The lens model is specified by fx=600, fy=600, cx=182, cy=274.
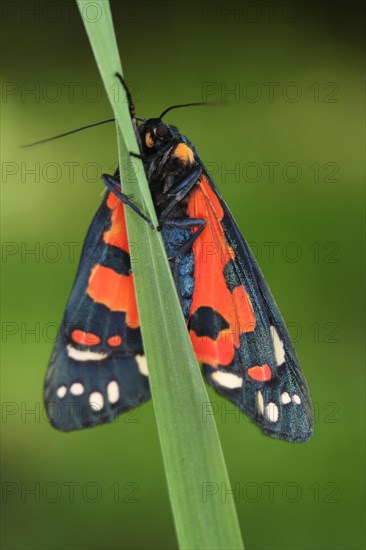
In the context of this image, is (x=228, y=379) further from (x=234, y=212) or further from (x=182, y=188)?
(x=234, y=212)

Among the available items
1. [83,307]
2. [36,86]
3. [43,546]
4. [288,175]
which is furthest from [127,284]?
[36,86]

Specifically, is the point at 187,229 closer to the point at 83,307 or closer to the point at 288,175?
the point at 83,307

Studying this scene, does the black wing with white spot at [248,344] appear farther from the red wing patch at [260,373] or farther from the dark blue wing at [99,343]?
the dark blue wing at [99,343]

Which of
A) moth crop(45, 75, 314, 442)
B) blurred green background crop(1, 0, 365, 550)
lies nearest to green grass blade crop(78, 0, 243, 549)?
moth crop(45, 75, 314, 442)

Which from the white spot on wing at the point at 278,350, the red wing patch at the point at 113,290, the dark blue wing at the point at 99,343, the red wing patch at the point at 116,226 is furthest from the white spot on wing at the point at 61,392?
the white spot on wing at the point at 278,350

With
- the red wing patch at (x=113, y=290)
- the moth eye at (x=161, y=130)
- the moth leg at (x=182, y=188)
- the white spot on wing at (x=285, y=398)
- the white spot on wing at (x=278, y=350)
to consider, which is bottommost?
the white spot on wing at (x=285, y=398)

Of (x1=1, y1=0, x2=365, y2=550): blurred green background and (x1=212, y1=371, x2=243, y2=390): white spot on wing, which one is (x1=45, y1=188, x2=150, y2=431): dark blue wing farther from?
(x1=1, y1=0, x2=365, y2=550): blurred green background

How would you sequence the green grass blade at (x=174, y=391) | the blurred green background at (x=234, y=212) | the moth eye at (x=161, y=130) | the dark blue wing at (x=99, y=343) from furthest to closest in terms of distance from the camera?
the blurred green background at (x=234, y=212), the dark blue wing at (x=99, y=343), the moth eye at (x=161, y=130), the green grass blade at (x=174, y=391)
